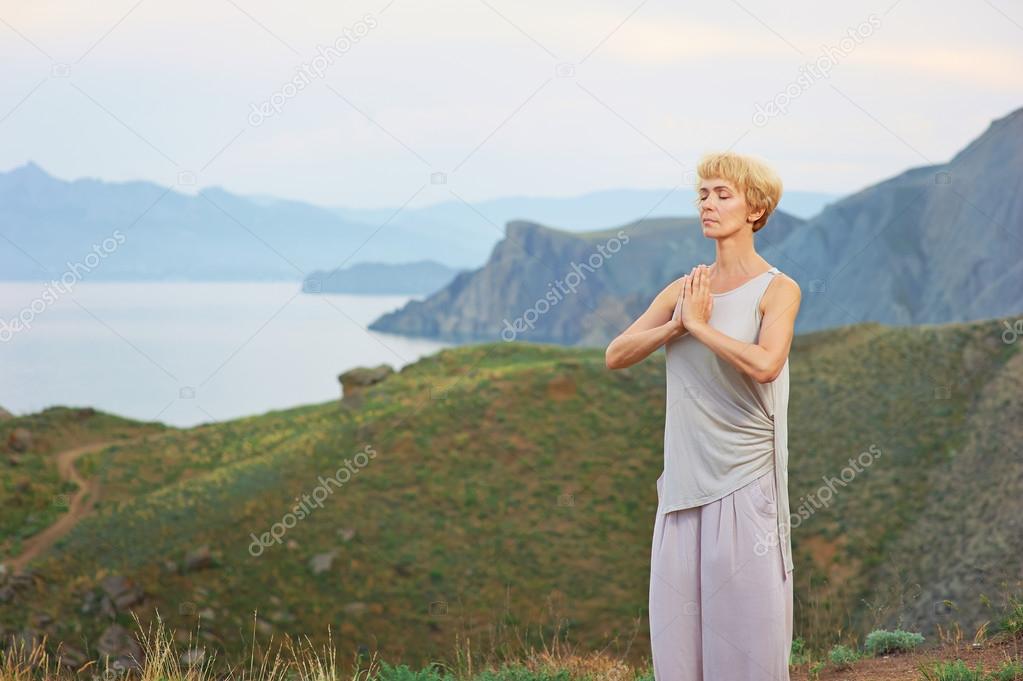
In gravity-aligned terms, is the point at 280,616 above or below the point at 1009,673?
below

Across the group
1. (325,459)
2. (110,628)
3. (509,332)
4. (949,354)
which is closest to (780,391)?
(110,628)

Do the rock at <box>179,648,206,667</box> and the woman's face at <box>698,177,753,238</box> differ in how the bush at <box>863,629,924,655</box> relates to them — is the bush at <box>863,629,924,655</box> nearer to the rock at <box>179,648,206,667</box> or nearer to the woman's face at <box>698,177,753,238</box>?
the woman's face at <box>698,177,753,238</box>

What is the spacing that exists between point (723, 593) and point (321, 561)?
65.9ft

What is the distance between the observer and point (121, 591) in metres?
22.6

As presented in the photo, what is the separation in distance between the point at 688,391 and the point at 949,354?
31.4 meters

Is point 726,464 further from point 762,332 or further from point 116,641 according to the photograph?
point 116,641

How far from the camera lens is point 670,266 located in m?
155

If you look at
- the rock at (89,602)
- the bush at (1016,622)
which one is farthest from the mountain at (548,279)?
the bush at (1016,622)

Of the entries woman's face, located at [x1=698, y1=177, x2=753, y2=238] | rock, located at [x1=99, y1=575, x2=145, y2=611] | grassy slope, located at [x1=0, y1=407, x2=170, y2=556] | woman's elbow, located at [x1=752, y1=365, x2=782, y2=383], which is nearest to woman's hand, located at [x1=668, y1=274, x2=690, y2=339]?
woman's face, located at [x1=698, y1=177, x2=753, y2=238]

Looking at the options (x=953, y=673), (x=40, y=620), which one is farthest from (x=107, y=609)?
(x=953, y=673)

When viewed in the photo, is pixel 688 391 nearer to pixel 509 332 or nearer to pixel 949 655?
pixel 949 655

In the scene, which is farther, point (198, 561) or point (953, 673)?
point (198, 561)

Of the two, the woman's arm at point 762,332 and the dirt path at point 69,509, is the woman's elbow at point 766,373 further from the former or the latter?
the dirt path at point 69,509

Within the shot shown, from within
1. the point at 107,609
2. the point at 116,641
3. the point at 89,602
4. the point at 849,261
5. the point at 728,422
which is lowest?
the point at 116,641
